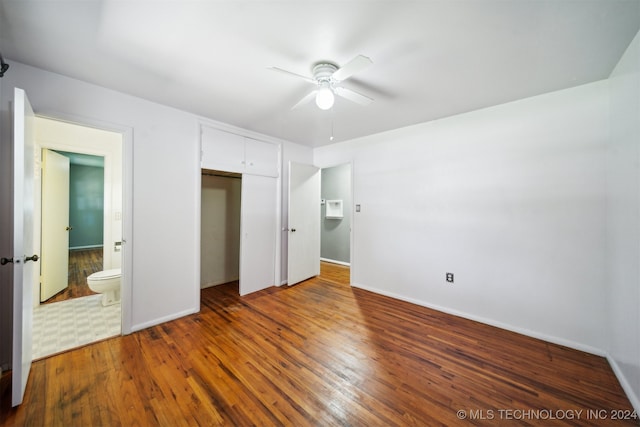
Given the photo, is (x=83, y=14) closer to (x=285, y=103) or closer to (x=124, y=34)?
(x=124, y=34)

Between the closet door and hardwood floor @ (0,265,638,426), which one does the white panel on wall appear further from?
hardwood floor @ (0,265,638,426)

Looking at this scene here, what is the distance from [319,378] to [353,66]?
2.21 meters

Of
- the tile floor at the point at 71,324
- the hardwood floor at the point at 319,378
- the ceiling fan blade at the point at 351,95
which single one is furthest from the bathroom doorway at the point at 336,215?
the tile floor at the point at 71,324

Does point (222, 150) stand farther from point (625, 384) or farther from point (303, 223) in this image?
point (625, 384)

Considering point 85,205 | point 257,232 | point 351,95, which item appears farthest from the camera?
point 85,205

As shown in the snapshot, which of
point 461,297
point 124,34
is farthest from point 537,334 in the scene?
point 124,34

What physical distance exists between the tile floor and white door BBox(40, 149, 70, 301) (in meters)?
0.39

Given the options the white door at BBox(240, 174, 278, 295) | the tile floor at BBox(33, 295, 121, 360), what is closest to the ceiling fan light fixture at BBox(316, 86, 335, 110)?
the white door at BBox(240, 174, 278, 295)

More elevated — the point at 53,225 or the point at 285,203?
the point at 285,203

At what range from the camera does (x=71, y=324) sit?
8.24 feet

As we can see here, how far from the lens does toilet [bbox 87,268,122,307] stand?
287 centimetres

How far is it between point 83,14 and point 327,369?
2.84 meters

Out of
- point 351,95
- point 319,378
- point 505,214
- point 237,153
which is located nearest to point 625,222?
point 505,214

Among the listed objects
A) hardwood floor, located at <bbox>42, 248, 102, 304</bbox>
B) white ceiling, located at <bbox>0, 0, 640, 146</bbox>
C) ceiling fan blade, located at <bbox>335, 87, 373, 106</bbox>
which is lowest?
hardwood floor, located at <bbox>42, 248, 102, 304</bbox>
